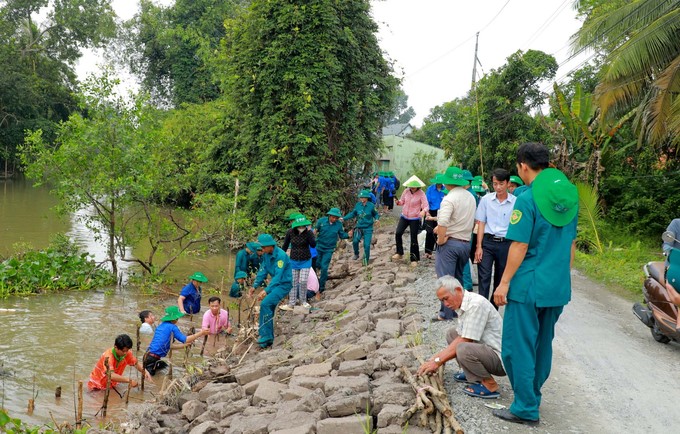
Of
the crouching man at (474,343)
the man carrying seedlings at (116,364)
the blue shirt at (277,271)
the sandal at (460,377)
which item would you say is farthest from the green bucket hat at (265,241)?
the crouching man at (474,343)

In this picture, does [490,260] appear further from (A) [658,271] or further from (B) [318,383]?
(B) [318,383]

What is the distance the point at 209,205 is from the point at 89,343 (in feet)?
16.4

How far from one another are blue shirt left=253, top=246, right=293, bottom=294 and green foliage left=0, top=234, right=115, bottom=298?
636 centimetres

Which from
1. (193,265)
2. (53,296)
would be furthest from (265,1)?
(53,296)

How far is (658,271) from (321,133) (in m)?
11.2

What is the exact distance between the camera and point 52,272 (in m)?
13.9

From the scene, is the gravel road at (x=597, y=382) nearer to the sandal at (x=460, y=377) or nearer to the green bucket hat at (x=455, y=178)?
the sandal at (x=460, y=377)

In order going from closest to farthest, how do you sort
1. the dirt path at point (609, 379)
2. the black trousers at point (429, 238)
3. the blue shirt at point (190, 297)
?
1. the dirt path at point (609, 379)
2. the blue shirt at point (190, 297)
3. the black trousers at point (429, 238)

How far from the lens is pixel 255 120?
17.9 metres

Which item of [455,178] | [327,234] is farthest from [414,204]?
[455,178]

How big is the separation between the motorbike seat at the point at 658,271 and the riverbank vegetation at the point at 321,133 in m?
5.00

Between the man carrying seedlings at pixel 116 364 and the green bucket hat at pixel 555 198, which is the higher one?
the green bucket hat at pixel 555 198

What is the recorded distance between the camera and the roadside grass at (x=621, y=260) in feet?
40.6

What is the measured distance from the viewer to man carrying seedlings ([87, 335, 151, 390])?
8047 mm
